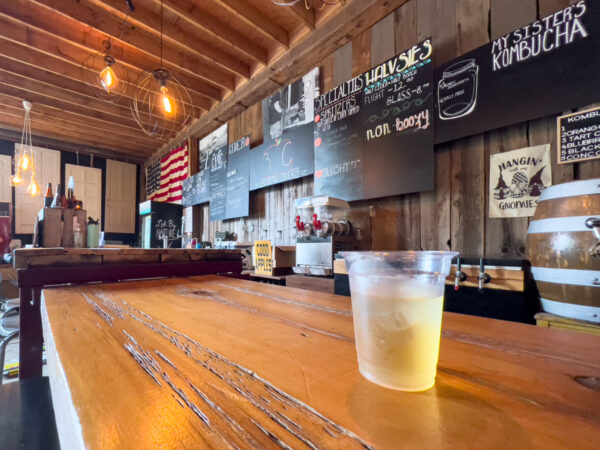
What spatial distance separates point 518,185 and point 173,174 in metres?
6.11

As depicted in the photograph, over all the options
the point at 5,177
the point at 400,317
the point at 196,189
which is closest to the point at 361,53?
the point at 400,317

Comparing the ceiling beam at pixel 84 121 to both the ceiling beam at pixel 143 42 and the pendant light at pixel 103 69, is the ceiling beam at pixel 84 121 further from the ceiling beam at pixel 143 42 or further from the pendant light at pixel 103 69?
the ceiling beam at pixel 143 42

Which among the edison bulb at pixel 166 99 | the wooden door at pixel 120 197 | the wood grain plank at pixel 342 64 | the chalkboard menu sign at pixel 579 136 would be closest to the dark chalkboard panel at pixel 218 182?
the edison bulb at pixel 166 99

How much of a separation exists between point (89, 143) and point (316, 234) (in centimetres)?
667

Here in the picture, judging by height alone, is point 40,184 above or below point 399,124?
above

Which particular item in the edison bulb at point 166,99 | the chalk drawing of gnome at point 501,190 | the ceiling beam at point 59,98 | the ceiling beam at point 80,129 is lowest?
the chalk drawing of gnome at point 501,190

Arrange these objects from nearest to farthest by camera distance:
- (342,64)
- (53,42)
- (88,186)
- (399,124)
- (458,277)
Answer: (458,277) < (399,124) < (342,64) < (53,42) < (88,186)

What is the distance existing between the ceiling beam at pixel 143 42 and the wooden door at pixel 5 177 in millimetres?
4297

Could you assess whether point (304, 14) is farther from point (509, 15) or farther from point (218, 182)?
point (218, 182)

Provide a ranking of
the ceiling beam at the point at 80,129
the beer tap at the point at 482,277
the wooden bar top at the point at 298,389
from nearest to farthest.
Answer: the wooden bar top at the point at 298,389 < the beer tap at the point at 482,277 < the ceiling beam at the point at 80,129

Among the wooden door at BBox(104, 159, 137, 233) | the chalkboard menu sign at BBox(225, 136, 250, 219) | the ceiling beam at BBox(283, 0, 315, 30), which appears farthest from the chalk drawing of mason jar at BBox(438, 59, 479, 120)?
the wooden door at BBox(104, 159, 137, 233)

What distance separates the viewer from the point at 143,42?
11.2 feet

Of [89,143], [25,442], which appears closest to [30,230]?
[89,143]

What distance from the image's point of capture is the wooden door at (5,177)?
18.7 feet
